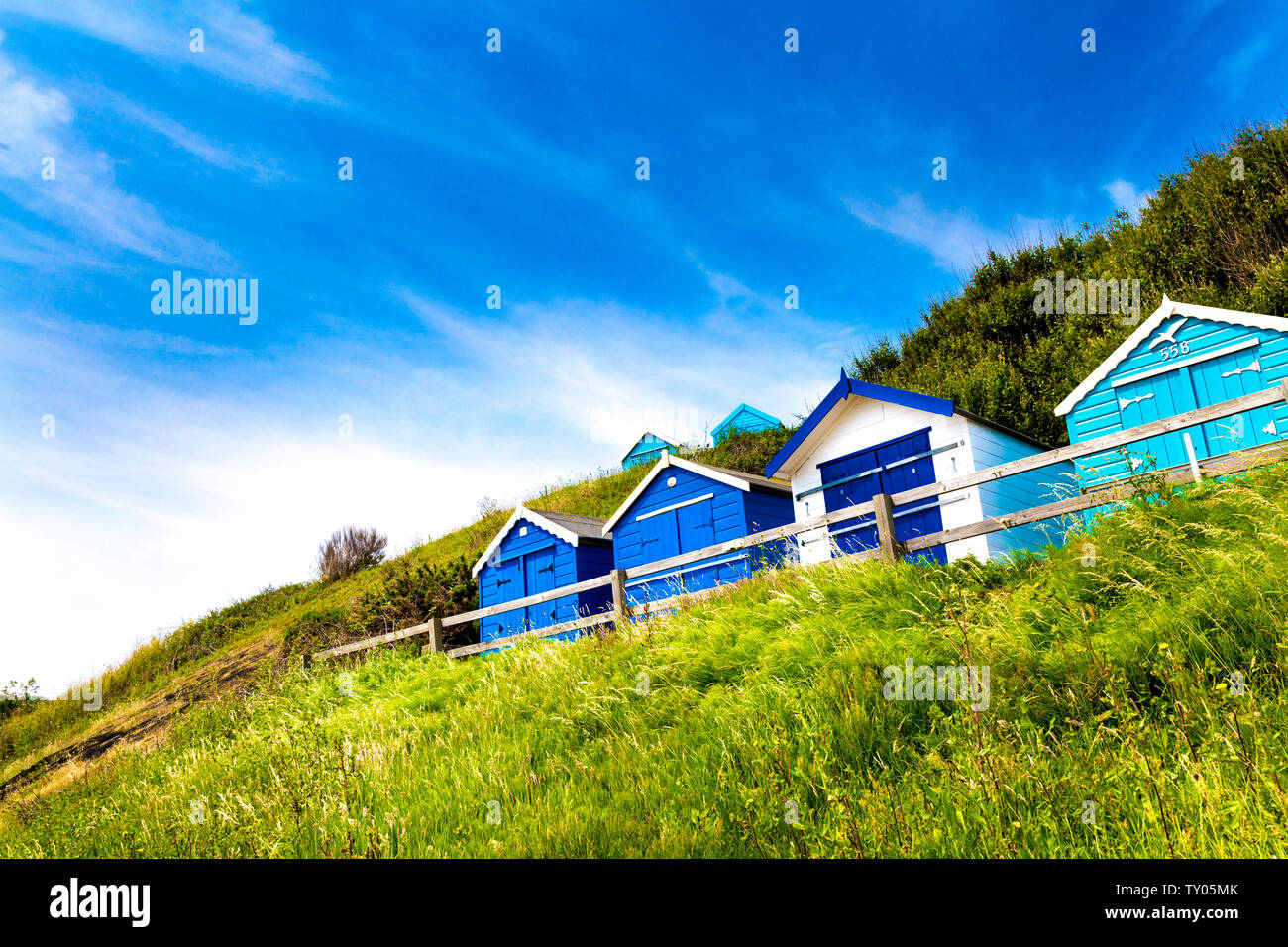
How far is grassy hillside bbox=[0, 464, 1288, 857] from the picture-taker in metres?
3.54

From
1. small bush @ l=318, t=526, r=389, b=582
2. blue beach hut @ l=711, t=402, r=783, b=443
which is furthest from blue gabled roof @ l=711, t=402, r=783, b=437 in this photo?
small bush @ l=318, t=526, r=389, b=582

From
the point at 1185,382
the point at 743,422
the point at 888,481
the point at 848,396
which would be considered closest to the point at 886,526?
the point at 888,481

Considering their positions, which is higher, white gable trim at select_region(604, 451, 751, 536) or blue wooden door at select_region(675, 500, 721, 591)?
white gable trim at select_region(604, 451, 751, 536)

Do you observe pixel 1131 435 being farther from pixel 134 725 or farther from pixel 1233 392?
pixel 134 725

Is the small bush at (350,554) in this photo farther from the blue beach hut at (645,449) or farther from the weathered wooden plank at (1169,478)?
the weathered wooden plank at (1169,478)

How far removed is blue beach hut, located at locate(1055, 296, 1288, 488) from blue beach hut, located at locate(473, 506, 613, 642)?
11.2 meters

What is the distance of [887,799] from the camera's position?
155 inches

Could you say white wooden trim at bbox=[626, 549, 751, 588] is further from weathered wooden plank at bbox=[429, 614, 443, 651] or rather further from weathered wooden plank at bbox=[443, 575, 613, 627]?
weathered wooden plank at bbox=[429, 614, 443, 651]

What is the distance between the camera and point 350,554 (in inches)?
1439

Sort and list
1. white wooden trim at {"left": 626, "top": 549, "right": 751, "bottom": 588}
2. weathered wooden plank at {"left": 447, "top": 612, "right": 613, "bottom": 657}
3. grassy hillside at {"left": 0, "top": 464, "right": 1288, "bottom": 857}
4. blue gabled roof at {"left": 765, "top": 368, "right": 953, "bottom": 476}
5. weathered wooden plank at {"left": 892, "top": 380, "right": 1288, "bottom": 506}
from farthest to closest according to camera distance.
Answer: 1. white wooden trim at {"left": 626, "top": 549, "right": 751, "bottom": 588}
2. blue gabled roof at {"left": 765, "top": 368, "right": 953, "bottom": 476}
3. weathered wooden plank at {"left": 447, "top": 612, "right": 613, "bottom": 657}
4. weathered wooden plank at {"left": 892, "top": 380, "right": 1288, "bottom": 506}
5. grassy hillside at {"left": 0, "top": 464, "right": 1288, "bottom": 857}

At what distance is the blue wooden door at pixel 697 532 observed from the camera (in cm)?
1678

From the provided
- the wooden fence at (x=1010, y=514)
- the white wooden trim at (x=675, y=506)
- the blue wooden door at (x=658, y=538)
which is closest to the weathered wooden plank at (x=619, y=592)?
the wooden fence at (x=1010, y=514)
